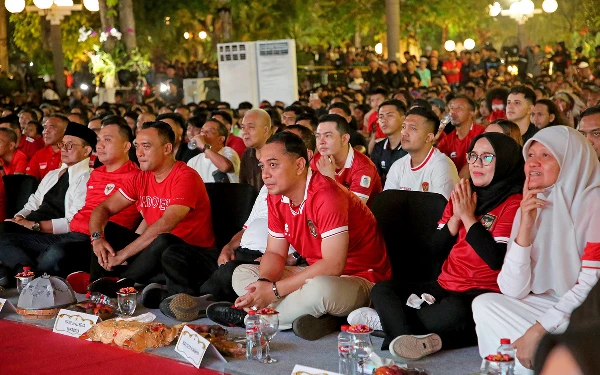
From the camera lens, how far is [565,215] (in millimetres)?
3557

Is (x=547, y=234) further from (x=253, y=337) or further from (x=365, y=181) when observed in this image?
(x=365, y=181)

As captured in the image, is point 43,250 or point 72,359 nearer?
point 72,359

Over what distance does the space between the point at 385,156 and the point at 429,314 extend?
2.97m

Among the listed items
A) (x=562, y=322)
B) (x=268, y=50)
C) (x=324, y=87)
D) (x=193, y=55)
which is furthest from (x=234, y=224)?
(x=193, y=55)

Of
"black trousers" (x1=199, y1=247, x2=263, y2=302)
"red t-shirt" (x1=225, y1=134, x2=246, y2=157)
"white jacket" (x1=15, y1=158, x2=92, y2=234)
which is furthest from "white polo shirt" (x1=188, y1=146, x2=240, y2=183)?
"black trousers" (x1=199, y1=247, x2=263, y2=302)

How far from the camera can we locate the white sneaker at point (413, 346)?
12.6 feet

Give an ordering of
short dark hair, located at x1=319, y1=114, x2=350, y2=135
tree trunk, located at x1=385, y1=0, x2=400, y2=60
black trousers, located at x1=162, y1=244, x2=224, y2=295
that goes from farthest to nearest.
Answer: tree trunk, located at x1=385, y1=0, x2=400, y2=60, short dark hair, located at x1=319, y1=114, x2=350, y2=135, black trousers, located at x1=162, y1=244, x2=224, y2=295

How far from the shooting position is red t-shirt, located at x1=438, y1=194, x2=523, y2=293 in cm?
385

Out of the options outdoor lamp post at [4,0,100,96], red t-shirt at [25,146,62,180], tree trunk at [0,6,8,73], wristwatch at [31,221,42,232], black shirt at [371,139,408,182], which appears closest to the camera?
wristwatch at [31,221,42,232]

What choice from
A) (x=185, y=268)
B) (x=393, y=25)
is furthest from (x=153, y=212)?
(x=393, y=25)

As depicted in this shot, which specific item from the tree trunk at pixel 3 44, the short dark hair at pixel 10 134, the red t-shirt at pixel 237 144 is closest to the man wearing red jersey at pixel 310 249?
the red t-shirt at pixel 237 144

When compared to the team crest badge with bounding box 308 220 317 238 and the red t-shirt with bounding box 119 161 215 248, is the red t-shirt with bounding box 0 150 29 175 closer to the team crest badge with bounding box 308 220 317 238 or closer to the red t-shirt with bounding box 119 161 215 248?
the red t-shirt with bounding box 119 161 215 248

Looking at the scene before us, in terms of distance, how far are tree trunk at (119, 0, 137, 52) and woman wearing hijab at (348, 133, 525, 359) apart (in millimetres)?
15737

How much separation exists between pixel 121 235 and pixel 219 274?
1.01 meters
